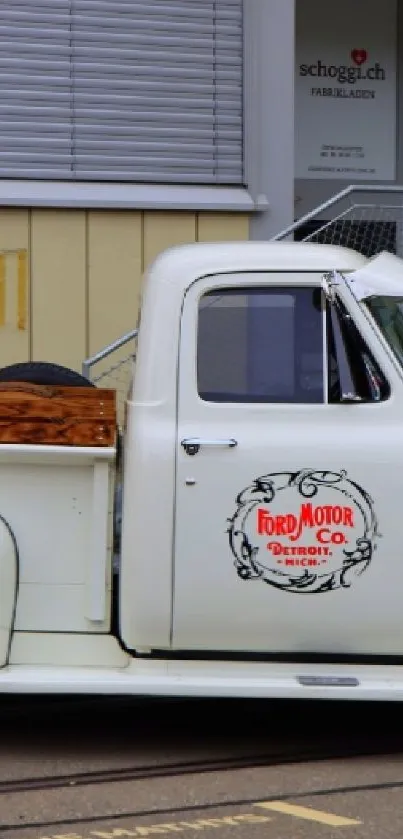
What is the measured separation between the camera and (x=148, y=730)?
6609 mm

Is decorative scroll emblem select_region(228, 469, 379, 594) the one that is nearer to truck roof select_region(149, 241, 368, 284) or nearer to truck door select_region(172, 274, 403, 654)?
truck door select_region(172, 274, 403, 654)

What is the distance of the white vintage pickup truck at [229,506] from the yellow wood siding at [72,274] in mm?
6303

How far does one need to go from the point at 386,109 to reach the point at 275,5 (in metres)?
2.35

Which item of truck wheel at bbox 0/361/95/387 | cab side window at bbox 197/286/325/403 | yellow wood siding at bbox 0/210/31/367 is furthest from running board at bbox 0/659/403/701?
yellow wood siding at bbox 0/210/31/367

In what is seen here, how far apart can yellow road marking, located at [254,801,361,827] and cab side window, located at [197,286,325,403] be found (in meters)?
1.63

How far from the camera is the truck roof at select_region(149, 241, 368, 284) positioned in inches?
240

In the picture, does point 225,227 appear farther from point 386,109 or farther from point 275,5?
A: point 386,109

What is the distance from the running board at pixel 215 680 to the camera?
229 inches

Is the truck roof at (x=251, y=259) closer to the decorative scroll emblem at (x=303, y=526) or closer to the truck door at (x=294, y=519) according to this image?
the truck door at (x=294, y=519)

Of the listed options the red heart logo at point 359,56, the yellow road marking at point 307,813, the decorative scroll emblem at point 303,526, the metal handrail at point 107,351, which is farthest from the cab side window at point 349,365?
the red heart logo at point 359,56

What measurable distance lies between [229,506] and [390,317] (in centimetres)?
109

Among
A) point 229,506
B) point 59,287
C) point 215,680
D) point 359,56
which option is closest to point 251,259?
point 229,506

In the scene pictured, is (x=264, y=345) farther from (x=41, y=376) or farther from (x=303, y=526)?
Result: (x=41, y=376)

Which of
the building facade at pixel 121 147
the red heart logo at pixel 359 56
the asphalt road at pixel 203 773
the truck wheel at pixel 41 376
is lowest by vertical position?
the asphalt road at pixel 203 773
